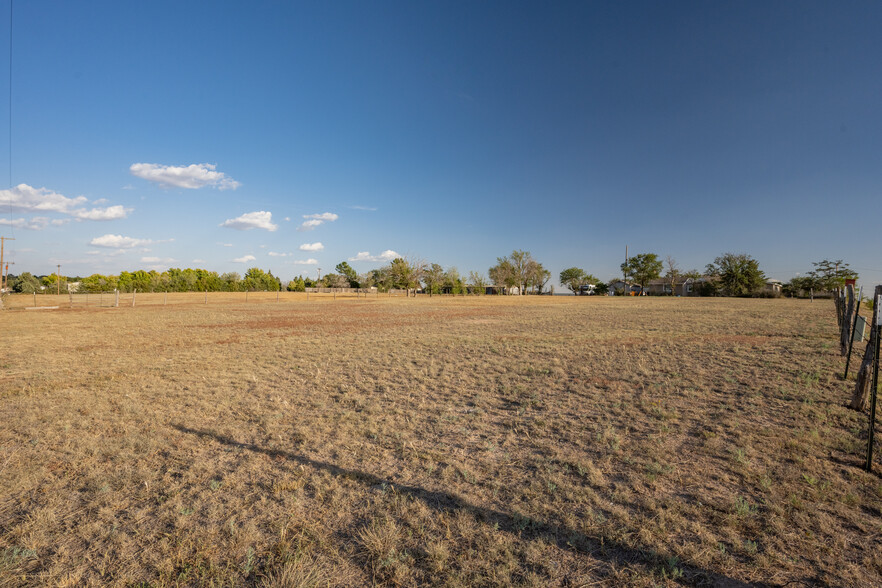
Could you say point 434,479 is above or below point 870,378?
below

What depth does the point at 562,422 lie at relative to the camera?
612cm

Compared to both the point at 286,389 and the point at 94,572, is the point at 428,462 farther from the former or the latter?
the point at 286,389

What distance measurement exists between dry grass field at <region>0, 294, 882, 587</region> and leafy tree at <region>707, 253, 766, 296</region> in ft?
247

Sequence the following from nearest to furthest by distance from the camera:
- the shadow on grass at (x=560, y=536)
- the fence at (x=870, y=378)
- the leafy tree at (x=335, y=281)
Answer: the shadow on grass at (x=560, y=536), the fence at (x=870, y=378), the leafy tree at (x=335, y=281)

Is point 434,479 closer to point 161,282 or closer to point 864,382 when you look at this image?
point 864,382

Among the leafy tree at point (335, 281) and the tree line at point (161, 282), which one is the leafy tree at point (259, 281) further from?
the leafy tree at point (335, 281)

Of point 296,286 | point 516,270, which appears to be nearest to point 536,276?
point 516,270

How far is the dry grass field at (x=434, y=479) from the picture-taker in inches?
116

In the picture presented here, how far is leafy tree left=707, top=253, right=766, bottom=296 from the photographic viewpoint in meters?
67.6

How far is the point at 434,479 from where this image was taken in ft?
14.0

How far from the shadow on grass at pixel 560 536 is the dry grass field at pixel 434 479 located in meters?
0.02

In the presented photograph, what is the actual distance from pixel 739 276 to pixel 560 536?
85.2 meters

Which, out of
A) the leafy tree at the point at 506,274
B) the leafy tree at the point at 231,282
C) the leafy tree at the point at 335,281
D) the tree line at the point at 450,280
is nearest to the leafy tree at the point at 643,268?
the tree line at the point at 450,280

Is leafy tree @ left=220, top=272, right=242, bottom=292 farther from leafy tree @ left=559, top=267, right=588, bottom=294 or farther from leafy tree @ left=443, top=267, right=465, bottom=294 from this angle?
leafy tree @ left=559, top=267, right=588, bottom=294
